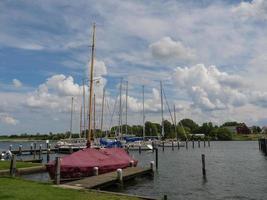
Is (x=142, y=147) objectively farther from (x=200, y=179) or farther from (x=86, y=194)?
(x=86, y=194)

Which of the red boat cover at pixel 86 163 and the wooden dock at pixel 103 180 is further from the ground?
the red boat cover at pixel 86 163

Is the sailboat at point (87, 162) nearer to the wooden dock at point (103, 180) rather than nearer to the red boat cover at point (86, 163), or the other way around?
the red boat cover at point (86, 163)

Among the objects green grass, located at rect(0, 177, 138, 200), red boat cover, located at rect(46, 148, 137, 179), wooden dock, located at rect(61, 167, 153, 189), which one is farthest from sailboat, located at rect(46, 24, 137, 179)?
green grass, located at rect(0, 177, 138, 200)

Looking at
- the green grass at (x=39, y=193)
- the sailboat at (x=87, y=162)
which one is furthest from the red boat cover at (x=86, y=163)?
the green grass at (x=39, y=193)

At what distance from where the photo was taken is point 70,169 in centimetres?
3494

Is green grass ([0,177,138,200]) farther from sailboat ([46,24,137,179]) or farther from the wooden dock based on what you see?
sailboat ([46,24,137,179])

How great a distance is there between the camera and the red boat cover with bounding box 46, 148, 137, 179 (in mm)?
34719

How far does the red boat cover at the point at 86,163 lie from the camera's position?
34719 mm

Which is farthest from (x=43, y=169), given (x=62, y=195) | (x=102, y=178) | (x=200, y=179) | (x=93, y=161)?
(x=62, y=195)

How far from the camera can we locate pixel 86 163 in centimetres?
3666

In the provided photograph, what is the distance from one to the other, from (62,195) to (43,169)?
71.2 feet

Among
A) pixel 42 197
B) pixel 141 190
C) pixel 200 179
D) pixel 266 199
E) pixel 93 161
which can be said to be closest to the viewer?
pixel 42 197

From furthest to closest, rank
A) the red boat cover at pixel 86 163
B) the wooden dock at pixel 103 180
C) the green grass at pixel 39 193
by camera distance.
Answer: the red boat cover at pixel 86 163 → the wooden dock at pixel 103 180 → the green grass at pixel 39 193

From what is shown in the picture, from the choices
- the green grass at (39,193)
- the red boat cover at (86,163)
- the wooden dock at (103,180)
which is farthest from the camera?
the red boat cover at (86,163)
